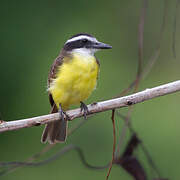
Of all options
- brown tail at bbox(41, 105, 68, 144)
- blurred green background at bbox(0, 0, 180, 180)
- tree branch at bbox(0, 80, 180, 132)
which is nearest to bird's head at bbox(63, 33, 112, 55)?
brown tail at bbox(41, 105, 68, 144)

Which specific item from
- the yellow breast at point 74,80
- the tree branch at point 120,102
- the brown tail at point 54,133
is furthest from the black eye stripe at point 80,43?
the tree branch at point 120,102

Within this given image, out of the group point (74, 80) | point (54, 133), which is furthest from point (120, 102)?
point (54, 133)

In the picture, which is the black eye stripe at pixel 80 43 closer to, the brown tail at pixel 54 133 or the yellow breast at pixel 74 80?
the yellow breast at pixel 74 80

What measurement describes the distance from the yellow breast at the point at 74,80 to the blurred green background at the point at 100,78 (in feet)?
2.70

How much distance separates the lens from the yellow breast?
2.69 meters

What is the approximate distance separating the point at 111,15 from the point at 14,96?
1.54 meters

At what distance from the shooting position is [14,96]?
393 centimetres

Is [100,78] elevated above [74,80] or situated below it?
below

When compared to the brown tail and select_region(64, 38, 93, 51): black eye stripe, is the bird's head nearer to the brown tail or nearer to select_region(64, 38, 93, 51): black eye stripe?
select_region(64, 38, 93, 51): black eye stripe

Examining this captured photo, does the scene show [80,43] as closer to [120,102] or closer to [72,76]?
[72,76]

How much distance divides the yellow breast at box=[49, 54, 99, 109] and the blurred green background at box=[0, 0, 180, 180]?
823 millimetres

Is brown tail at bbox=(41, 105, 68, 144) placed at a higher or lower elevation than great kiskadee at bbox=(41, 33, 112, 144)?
lower

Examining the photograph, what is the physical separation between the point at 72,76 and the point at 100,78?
4.26 ft

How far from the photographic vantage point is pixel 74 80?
8.81 feet
